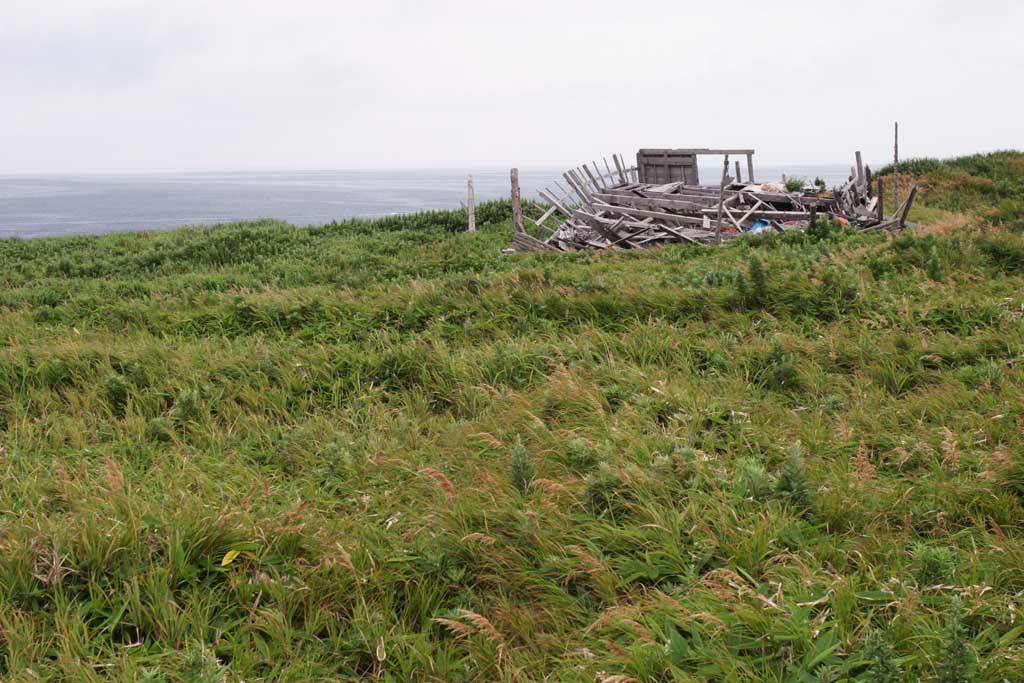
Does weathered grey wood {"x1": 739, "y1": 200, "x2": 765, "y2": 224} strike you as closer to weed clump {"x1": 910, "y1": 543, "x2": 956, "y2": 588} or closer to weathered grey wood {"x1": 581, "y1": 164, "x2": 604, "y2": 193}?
weathered grey wood {"x1": 581, "y1": 164, "x2": 604, "y2": 193}

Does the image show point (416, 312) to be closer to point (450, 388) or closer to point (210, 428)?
point (450, 388)

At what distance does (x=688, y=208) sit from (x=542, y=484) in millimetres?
16051

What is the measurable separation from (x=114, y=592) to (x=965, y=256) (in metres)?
11.0

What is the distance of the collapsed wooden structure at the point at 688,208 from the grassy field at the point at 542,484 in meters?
7.42

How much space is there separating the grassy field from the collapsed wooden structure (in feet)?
24.3

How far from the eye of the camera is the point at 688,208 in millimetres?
19297

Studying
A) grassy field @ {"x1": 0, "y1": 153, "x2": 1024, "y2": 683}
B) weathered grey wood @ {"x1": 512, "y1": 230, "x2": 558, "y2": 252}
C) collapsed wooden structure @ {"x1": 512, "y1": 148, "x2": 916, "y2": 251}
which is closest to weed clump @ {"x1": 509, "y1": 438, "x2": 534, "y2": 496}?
grassy field @ {"x1": 0, "y1": 153, "x2": 1024, "y2": 683}

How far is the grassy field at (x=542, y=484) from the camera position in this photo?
3.22 metres

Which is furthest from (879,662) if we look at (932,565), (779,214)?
(779,214)

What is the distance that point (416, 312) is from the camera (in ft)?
31.9

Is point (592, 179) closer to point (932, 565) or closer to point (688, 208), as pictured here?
point (688, 208)

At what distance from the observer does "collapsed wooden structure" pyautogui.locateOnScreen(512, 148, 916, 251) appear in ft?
57.6

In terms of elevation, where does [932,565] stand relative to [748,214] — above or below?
below

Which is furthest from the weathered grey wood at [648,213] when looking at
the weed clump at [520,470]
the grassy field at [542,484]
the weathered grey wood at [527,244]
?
the weed clump at [520,470]
